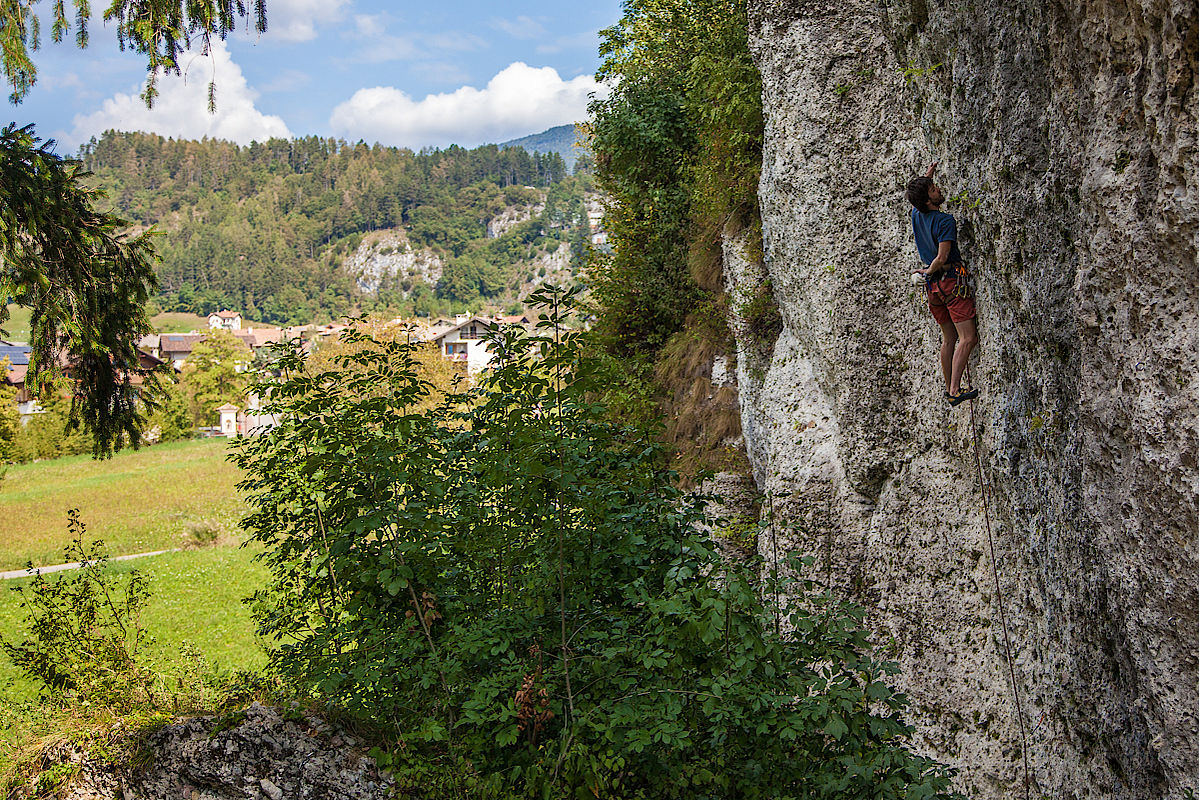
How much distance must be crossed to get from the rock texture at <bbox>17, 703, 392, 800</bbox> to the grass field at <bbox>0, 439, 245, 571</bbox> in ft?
53.5

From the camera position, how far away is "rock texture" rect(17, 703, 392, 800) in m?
5.17

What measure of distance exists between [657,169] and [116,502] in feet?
95.8

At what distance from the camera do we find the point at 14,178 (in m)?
6.99

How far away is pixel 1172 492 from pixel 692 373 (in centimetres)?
1004

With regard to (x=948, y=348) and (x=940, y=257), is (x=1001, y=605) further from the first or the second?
(x=940, y=257)

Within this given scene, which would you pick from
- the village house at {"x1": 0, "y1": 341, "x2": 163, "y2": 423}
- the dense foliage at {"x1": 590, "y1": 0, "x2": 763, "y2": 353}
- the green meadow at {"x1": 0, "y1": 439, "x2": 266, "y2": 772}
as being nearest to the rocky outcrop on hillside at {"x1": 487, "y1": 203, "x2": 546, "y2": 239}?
the village house at {"x1": 0, "y1": 341, "x2": 163, "y2": 423}

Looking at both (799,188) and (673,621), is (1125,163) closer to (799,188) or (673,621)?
(673,621)

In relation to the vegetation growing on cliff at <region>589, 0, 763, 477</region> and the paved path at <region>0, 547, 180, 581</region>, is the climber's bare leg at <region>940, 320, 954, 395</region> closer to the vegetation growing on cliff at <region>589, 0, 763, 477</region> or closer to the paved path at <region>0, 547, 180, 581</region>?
the vegetation growing on cliff at <region>589, 0, 763, 477</region>

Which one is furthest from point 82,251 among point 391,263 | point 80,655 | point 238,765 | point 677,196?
point 391,263

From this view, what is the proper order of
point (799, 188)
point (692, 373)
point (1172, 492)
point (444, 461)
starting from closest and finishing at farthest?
point (1172, 492)
point (444, 461)
point (799, 188)
point (692, 373)

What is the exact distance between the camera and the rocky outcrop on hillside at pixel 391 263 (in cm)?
16400

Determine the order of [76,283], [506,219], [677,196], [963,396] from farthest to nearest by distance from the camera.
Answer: [506,219]
[677,196]
[76,283]
[963,396]

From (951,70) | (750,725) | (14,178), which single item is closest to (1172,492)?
(750,725)

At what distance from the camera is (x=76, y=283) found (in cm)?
762
